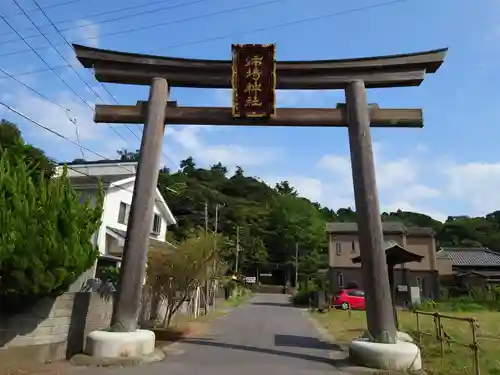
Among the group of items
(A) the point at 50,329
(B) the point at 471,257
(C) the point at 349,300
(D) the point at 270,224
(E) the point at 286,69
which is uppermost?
(D) the point at 270,224

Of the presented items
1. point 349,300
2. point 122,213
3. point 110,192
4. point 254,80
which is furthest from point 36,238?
point 349,300

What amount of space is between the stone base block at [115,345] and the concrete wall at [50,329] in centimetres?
47

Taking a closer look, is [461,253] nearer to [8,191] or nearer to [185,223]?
[185,223]

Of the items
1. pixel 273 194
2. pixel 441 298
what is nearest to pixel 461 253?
pixel 441 298

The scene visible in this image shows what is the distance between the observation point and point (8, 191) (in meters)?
6.94

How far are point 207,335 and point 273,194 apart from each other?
7543cm

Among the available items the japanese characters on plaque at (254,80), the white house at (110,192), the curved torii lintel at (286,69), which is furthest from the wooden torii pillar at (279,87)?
the white house at (110,192)

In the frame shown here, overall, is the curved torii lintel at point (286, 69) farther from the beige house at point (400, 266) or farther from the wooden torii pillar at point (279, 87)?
the beige house at point (400, 266)

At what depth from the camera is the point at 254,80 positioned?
1087cm

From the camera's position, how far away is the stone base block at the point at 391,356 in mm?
8070

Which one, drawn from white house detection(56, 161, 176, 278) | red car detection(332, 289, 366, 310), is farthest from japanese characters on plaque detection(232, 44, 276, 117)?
red car detection(332, 289, 366, 310)

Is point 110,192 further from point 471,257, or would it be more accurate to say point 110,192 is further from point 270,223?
point 270,223

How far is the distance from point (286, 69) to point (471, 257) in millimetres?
45993

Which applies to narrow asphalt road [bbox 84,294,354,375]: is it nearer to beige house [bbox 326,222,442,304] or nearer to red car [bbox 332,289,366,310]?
red car [bbox 332,289,366,310]
